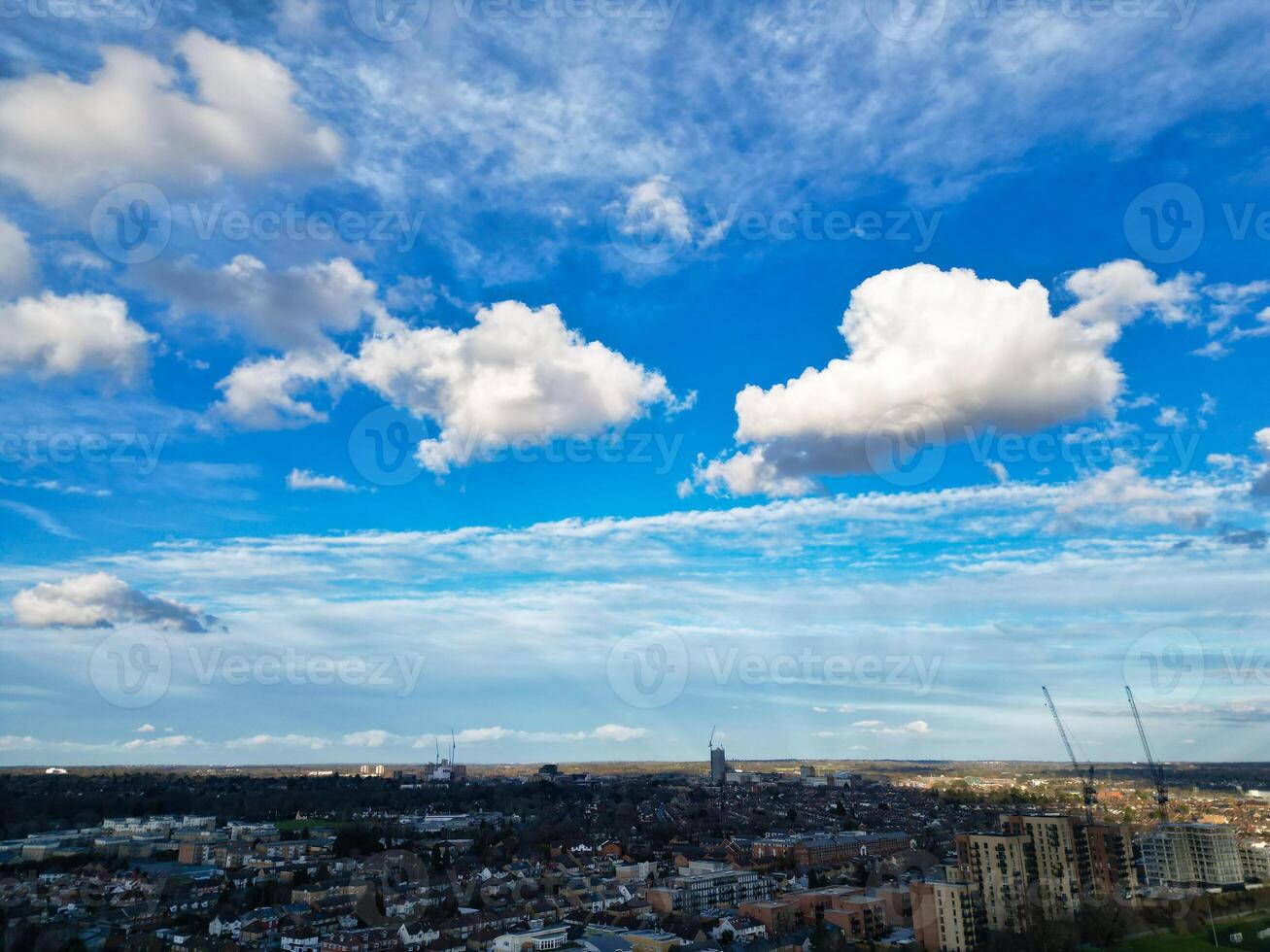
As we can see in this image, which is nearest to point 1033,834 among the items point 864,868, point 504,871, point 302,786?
point 864,868

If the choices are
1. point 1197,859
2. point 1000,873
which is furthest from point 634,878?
point 1197,859

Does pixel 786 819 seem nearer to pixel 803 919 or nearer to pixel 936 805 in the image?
pixel 936 805

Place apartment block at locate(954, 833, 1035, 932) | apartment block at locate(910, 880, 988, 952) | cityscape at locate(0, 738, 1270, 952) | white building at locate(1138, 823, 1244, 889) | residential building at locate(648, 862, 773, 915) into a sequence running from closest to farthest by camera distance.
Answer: apartment block at locate(910, 880, 988, 952) < cityscape at locate(0, 738, 1270, 952) < apartment block at locate(954, 833, 1035, 932) < residential building at locate(648, 862, 773, 915) < white building at locate(1138, 823, 1244, 889)

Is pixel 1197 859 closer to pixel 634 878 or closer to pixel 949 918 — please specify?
pixel 949 918

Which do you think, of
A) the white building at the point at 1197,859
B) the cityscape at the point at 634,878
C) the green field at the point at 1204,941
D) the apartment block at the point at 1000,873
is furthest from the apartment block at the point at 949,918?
the white building at the point at 1197,859

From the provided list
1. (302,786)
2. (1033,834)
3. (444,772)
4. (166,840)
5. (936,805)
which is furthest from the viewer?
(444,772)

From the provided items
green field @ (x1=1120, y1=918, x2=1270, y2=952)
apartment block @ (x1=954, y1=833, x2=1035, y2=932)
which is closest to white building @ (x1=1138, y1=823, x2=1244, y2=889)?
green field @ (x1=1120, y1=918, x2=1270, y2=952)

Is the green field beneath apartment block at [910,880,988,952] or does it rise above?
beneath

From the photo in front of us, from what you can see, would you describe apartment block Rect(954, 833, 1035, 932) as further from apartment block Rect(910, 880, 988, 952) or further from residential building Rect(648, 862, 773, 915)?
residential building Rect(648, 862, 773, 915)
